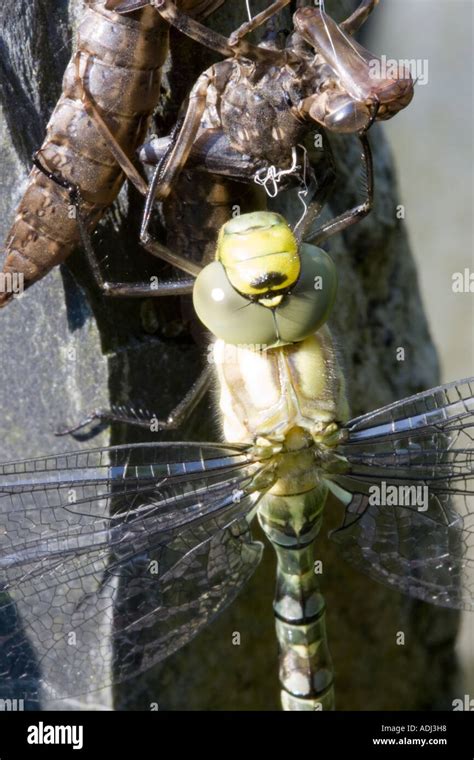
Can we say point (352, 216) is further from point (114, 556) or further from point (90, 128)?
point (114, 556)

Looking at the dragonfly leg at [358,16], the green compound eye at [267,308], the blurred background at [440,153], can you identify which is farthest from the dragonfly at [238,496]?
the blurred background at [440,153]

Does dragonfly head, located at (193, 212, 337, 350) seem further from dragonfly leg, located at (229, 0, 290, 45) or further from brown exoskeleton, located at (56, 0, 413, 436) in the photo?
dragonfly leg, located at (229, 0, 290, 45)

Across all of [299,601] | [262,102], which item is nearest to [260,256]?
[262,102]

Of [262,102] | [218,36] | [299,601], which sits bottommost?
[299,601]

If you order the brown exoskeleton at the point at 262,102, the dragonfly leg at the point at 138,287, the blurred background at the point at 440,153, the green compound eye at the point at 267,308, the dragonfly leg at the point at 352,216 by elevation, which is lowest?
the green compound eye at the point at 267,308

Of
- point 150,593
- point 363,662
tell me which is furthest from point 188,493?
point 363,662

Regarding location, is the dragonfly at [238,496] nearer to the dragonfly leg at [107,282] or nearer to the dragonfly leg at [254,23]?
the dragonfly leg at [107,282]

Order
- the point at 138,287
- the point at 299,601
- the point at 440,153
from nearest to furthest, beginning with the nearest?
the point at 138,287, the point at 299,601, the point at 440,153
